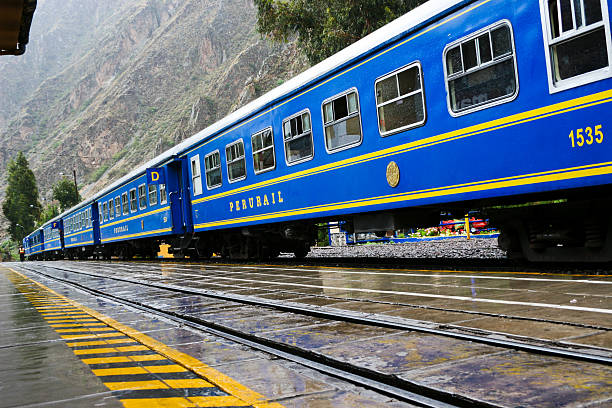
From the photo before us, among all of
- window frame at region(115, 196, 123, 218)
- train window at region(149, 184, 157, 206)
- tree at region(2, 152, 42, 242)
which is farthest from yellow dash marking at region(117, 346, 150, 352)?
tree at region(2, 152, 42, 242)

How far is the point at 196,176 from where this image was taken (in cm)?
1808

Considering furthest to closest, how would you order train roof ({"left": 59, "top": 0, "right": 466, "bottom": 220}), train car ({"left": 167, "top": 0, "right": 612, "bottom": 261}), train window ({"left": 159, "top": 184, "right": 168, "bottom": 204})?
train window ({"left": 159, "top": 184, "right": 168, "bottom": 204}) < train roof ({"left": 59, "top": 0, "right": 466, "bottom": 220}) < train car ({"left": 167, "top": 0, "right": 612, "bottom": 261})

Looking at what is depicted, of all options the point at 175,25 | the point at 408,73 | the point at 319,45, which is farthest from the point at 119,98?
the point at 408,73

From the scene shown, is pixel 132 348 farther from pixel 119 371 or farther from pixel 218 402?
pixel 218 402

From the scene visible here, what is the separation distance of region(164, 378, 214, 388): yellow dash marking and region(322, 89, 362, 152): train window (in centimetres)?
687

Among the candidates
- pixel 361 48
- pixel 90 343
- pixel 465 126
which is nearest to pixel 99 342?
pixel 90 343

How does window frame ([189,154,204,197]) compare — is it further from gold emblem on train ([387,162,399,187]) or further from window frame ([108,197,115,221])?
window frame ([108,197,115,221])

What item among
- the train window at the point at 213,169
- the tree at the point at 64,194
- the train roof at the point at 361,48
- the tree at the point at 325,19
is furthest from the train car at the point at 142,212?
the tree at the point at 64,194

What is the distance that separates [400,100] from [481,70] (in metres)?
1.68

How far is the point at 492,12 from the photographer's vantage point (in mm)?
7562

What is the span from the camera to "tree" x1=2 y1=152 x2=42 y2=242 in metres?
104

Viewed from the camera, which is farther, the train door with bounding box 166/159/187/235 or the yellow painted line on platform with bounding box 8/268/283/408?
the train door with bounding box 166/159/187/235

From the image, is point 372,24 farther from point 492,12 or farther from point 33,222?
point 33,222

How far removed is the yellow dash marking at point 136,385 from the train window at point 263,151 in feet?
31.4
